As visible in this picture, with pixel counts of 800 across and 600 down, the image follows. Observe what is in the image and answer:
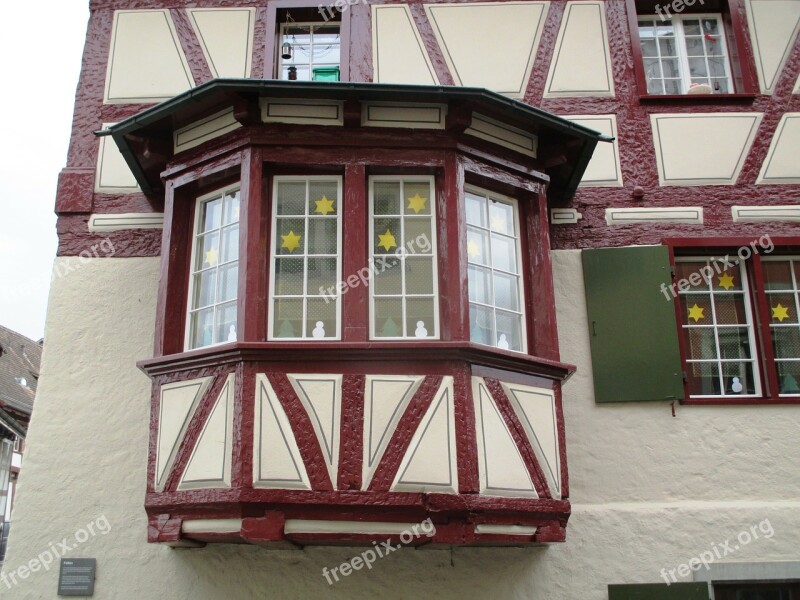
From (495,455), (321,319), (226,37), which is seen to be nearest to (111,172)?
(226,37)

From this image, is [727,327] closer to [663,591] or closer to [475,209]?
[663,591]

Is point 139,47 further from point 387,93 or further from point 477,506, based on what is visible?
point 477,506

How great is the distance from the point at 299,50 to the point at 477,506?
4.84 m

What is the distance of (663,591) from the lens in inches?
265

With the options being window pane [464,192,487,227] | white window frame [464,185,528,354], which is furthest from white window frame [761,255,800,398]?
window pane [464,192,487,227]

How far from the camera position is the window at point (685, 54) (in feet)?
28.0

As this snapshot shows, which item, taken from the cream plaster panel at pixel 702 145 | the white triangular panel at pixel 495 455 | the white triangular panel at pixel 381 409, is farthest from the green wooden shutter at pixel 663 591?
the cream plaster panel at pixel 702 145

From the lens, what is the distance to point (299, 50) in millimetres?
8680

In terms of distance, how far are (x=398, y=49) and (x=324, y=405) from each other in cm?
383

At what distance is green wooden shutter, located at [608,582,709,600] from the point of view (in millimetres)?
6727

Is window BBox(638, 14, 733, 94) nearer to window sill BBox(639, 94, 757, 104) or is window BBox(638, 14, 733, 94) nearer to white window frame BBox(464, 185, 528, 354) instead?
window sill BBox(639, 94, 757, 104)

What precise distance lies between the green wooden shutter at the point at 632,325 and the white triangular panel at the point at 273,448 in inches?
106

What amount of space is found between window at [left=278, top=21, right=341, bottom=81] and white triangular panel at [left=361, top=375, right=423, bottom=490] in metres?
3.48

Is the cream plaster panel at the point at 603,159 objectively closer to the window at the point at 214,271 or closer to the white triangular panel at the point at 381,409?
the white triangular panel at the point at 381,409
